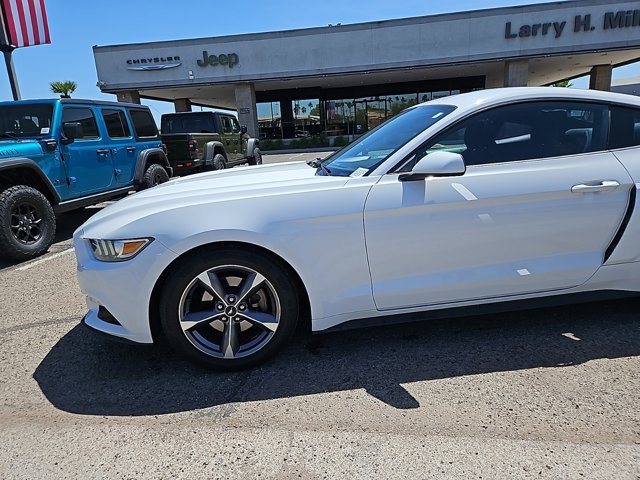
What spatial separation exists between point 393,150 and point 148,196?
1710 mm

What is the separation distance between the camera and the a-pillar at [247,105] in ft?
82.8

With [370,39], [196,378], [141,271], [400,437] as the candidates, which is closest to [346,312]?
[400,437]

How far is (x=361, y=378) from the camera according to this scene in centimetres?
264

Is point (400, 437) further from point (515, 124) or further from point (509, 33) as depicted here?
point (509, 33)

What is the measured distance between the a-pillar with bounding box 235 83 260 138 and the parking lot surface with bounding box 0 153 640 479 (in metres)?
23.7

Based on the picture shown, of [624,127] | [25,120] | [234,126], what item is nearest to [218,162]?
[234,126]

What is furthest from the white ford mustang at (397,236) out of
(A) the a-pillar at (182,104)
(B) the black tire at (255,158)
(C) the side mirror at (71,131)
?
(A) the a-pillar at (182,104)

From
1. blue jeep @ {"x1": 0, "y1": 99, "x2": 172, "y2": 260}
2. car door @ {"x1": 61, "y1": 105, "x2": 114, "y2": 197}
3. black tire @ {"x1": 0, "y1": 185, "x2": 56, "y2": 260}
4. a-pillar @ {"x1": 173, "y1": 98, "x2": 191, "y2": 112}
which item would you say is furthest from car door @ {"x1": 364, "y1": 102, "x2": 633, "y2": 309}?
a-pillar @ {"x1": 173, "y1": 98, "x2": 191, "y2": 112}

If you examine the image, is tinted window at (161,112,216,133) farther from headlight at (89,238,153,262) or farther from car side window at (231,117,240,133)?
headlight at (89,238,153,262)

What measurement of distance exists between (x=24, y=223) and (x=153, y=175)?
282 centimetres

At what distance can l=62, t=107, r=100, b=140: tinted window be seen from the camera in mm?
6484

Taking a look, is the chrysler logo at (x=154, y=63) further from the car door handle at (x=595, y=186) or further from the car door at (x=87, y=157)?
the car door handle at (x=595, y=186)

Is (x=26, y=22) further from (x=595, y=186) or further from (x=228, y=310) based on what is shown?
(x=595, y=186)

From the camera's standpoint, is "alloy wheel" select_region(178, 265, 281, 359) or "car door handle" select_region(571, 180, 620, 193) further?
"car door handle" select_region(571, 180, 620, 193)
